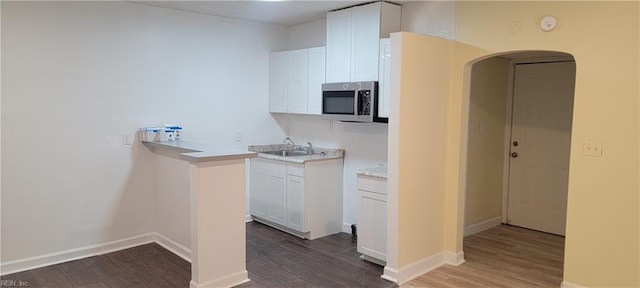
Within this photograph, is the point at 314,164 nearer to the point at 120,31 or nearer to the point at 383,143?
the point at 383,143

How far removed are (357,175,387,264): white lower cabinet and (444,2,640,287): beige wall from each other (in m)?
1.42

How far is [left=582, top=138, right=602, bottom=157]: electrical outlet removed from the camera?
3138 millimetres

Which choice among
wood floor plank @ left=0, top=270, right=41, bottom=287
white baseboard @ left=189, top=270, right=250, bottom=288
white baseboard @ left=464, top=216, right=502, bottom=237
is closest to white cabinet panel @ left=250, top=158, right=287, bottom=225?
white baseboard @ left=189, top=270, right=250, bottom=288

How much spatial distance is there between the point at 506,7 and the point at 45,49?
3.84m

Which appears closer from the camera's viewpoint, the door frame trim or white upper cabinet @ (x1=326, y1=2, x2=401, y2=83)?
white upper cabinet @ (x1=326, y1=2, x2=401, y2=83)

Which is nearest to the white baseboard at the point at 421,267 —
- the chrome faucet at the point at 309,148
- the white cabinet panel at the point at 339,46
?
the white cabinet panel at the point at 339,46

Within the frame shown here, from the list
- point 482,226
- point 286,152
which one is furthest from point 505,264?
point 286,152

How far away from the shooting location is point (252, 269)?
12.8 feet

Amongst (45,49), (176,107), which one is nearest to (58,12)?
(45,49)

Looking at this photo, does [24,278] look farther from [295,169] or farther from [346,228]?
[346,228]

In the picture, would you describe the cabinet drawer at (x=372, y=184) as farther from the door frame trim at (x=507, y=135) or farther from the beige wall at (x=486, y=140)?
the door frame trim at (x=507, y=135)

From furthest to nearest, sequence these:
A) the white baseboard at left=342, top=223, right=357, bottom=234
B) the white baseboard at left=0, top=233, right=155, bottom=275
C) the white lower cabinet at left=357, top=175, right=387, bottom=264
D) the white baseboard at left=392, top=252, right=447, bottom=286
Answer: the white baseboard at left=342, top=223, right=357, bottom=234, the white lower cabinet at left=357, top=175, right=387, bottom=264, the white baseboard at left=0, top=233, right=155, bottom=275, the white baseboard at left=392, top=252, right=447, bottom=286

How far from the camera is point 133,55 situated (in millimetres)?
4352

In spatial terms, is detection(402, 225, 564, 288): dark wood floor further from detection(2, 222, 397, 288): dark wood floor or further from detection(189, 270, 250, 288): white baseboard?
detection(189, 270, 250, 288): white baseboard
